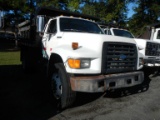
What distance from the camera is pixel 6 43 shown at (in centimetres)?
3756

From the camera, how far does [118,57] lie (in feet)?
15.2

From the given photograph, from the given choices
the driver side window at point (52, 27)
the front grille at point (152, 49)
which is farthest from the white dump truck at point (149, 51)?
the driver side window at point (52, 27)

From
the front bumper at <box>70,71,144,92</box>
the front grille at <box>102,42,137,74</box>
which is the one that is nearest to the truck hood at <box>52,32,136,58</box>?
the front grille at <box>102,42,137,74</box>

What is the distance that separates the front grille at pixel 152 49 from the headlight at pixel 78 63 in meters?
4.14

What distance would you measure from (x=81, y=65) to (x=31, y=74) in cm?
536

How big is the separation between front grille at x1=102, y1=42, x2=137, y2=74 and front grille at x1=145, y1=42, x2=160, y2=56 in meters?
2.85

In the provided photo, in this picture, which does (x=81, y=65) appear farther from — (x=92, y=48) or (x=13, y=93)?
(x=13, y=93)

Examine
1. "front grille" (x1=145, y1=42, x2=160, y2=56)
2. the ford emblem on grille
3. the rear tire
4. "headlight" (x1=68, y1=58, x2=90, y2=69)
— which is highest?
"front grille" (x1=145, y1=42, x2=160, y2=56)

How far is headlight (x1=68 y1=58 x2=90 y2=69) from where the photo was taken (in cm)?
416

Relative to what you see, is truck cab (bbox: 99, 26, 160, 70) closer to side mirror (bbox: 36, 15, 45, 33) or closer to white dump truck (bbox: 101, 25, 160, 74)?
white dump truck (bbox: 101, 25, 160, 74)

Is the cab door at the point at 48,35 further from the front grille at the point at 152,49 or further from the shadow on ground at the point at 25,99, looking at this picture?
the front grille at the point at 152,49

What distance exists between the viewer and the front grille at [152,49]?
25.1 feet

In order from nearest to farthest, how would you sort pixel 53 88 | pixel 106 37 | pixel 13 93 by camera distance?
pixel 106 37
pixel 53 88
pixel 13 93

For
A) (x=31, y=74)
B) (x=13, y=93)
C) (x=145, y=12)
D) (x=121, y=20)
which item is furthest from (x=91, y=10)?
(x=13, y=93)
